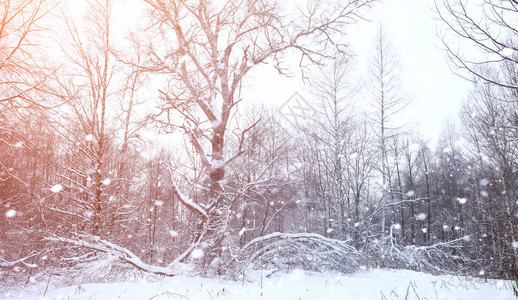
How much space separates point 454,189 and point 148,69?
29.4 m

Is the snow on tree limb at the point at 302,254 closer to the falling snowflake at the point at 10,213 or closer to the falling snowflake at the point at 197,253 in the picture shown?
the falling snowflake at the point at 197,253

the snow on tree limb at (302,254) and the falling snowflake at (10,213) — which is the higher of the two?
the falling snowflake at (10,213)

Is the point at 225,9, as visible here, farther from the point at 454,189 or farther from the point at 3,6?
the point at 454,189

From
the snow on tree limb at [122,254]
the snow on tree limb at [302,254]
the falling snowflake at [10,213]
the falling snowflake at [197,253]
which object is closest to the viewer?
the snow on tree limb at [122,254]

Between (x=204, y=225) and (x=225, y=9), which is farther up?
(x=225, y=9)

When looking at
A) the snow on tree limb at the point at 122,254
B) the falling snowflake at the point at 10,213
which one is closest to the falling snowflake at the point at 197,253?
the snow on tree limb at the point at 122,254

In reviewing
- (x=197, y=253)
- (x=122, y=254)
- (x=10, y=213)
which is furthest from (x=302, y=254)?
(x=10, y=213)

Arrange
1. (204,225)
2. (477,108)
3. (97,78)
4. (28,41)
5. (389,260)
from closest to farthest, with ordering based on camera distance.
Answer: (28,41) → (204,225) → (97,78) → (389,260) → (477,108)

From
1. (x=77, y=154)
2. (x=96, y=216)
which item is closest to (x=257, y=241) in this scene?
(x=96, y=216)

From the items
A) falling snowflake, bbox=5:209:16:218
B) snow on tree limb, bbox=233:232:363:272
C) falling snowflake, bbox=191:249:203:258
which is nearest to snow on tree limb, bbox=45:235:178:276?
falling snowflake, bbox=191:249:203:258

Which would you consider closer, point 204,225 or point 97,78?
point 204,225

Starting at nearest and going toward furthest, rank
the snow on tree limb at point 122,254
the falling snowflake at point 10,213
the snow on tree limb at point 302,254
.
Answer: the snow on tree limb at point 122,254 → the snow on tree limb at point 302,254 → the falling snowflake at point 10,213

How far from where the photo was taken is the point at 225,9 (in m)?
7.35

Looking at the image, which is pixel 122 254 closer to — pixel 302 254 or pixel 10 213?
pixel 302 254
